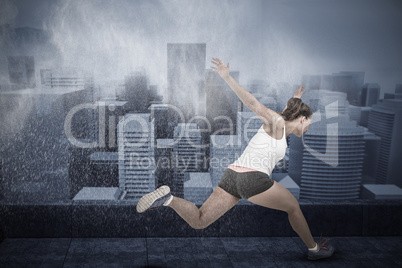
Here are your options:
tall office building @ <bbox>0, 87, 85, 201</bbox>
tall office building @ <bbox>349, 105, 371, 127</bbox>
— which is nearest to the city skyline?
tall office building @ <bbox>0, 87, 85, 201</bbox>

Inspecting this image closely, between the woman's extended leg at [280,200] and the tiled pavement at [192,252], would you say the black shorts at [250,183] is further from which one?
the tiled pavement at [192,252]

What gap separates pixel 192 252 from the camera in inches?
101

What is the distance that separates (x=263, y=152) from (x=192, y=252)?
4.12 ft

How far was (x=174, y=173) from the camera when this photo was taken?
44.2 ft

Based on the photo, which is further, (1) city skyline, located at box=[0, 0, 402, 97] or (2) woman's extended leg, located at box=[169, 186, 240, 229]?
(1) city skyline, located at box=[0, 0, 402, 97]

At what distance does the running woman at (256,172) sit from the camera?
173cm

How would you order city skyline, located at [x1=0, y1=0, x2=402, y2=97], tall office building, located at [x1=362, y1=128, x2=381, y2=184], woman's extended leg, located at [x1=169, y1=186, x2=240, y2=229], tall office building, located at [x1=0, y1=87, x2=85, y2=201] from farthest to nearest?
tall office building, located at [x1=362, y1=128, x2=381, y2=184] → tall office building, located at [x1=0, y1=87, x2=85, y2=201] → city skyline, located at [x1=0, y1=0, x2=402, y2=97] → woman's extended leg, located at [x1=169, y1=186, x2=240, y2=229]

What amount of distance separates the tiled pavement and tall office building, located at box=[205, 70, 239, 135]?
4.42 meters

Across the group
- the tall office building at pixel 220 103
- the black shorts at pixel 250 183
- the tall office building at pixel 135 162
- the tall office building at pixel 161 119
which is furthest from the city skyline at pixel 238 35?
the tall office building at pixel 135 162

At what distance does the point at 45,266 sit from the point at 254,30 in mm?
5264

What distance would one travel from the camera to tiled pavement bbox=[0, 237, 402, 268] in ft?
7.72

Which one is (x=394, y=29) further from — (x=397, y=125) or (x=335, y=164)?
(x=335, y=164)

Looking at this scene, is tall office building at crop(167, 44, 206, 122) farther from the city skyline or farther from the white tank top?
the white tank top

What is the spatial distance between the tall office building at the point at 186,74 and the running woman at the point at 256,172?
12.0 ft
